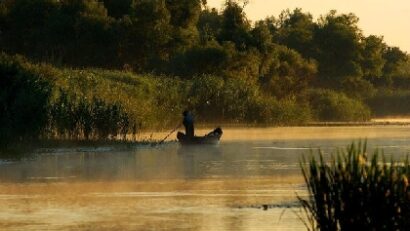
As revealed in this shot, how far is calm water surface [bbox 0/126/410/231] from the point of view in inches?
782

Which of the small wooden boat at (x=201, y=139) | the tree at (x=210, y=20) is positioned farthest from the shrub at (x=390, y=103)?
the small wooden boat at (x=201, y=139)

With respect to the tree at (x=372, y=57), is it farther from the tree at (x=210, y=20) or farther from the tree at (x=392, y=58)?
the tree at (x=210, y=20)

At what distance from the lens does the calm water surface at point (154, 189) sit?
19.9m

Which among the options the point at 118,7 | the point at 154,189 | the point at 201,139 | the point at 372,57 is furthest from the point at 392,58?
the point at 154,189

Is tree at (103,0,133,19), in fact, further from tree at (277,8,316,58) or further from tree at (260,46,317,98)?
tree at (277,8,316,58)

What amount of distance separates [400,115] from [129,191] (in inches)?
3343

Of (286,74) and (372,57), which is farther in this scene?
(372,57)

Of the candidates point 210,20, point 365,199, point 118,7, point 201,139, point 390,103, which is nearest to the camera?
point 365,199

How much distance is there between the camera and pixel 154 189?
87.9ft

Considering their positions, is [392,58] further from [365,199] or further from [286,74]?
[365,199]

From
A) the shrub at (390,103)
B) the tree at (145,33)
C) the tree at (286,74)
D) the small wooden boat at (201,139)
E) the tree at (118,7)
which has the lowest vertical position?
the small wooden boat at (201,139)

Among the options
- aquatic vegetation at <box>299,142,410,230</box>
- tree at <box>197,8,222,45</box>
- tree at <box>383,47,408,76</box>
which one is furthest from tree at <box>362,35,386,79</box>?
aquatic vegetation at <box>299,142,410,230</box>

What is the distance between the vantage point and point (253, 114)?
246 feet

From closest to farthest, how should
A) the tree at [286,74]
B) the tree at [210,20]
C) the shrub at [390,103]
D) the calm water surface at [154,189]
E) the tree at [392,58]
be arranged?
the calm water surface at [154,189] → the tree at [286,74] → the shrub at [390,103] → the tree at [210,20] → the tree at [392,58]
